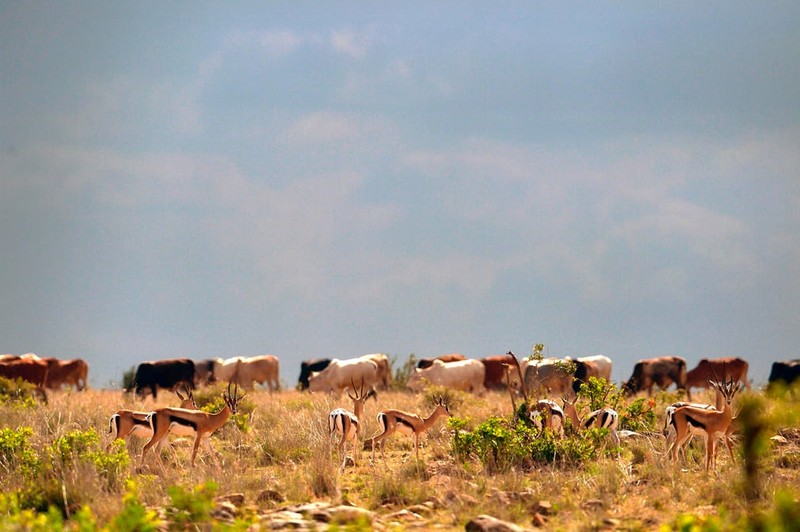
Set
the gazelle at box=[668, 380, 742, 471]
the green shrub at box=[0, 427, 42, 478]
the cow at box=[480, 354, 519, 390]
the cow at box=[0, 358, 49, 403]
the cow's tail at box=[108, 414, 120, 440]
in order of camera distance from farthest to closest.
→ the cow at box=[480, 354, 519, 390] → the cow at box=[0, 358, 49, 403] → the cow's tail at box=[108, 414, 120, 440] → the gazelle at box=[668, 380, 742, 471] → the green shrub at box=[0, 427, 42, 478]

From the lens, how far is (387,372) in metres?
43.6

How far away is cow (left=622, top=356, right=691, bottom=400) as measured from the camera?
126 ft

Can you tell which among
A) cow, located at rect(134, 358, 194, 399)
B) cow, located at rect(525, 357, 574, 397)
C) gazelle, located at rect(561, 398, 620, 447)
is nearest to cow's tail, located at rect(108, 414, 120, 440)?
cow, located at rect(525, 357, 574, 397)

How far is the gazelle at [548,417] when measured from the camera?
18359 millimetres

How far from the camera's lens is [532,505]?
13695 mm

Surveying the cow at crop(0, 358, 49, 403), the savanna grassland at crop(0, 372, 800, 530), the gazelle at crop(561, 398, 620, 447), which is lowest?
the savanna grassland at crop(0, 372, 800, 530)

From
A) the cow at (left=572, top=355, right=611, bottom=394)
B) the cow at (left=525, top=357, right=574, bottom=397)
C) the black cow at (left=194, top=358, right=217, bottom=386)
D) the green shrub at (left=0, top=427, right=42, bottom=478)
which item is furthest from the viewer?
the black cow at (left=194, top=358, right=217, bottom=386)

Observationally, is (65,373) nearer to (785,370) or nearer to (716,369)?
(716,369)

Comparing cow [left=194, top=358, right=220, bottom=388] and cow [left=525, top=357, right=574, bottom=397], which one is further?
cow [left=194, top=358, right=220, bottom=388]

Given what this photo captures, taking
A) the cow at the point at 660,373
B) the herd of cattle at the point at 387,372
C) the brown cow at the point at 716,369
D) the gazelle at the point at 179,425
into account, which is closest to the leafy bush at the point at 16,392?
the herd of cattle at the point at 387,372

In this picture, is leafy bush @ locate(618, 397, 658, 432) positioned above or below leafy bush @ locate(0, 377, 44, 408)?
below

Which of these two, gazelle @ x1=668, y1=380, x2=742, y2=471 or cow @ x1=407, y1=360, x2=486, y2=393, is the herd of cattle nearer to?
cow @ x1=407, y1=360, x2=486, y2=393

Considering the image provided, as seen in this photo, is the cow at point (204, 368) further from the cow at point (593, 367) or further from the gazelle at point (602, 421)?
the gazelle at point (602, 421)

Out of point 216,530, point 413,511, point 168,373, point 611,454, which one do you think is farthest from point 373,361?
point 216,530
